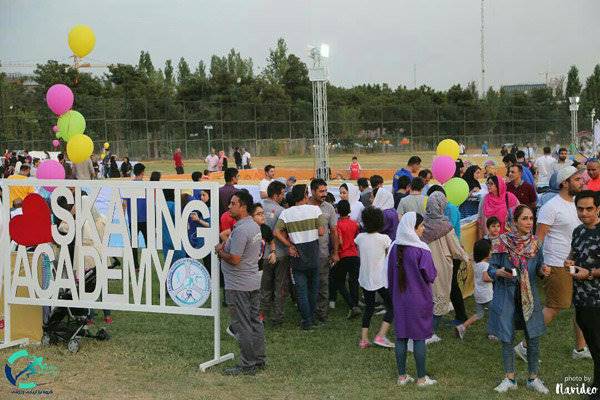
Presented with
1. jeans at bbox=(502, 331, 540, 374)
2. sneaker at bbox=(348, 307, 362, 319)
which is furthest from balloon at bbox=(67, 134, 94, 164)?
jeans at bbox=(502, 331, 540, 374)

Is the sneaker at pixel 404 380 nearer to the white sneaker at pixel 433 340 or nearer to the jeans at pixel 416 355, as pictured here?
the jeans at pixel 416 355

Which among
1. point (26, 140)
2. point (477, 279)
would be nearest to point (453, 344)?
point (477, 279)

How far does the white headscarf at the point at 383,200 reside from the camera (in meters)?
9.33

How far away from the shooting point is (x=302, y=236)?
827cm

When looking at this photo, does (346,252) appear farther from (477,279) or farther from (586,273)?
(586,273)

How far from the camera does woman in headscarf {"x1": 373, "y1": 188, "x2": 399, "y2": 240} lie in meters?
8.72

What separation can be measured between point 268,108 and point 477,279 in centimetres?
4696

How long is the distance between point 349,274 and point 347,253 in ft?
0.98

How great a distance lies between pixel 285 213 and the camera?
8.30 metres

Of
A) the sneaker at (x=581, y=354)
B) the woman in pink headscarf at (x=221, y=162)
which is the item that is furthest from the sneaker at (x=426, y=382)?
the woman in pink headscarf at (x=221, y=162)

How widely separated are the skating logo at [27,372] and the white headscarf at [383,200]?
4221 millimetres

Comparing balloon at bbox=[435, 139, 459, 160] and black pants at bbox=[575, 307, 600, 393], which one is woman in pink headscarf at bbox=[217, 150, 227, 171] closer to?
balloon at bbox=[435, 139, 459, 160]

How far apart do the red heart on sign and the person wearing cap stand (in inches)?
197

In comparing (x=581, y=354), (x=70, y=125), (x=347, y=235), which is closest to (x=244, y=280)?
(x=347, y=235)
